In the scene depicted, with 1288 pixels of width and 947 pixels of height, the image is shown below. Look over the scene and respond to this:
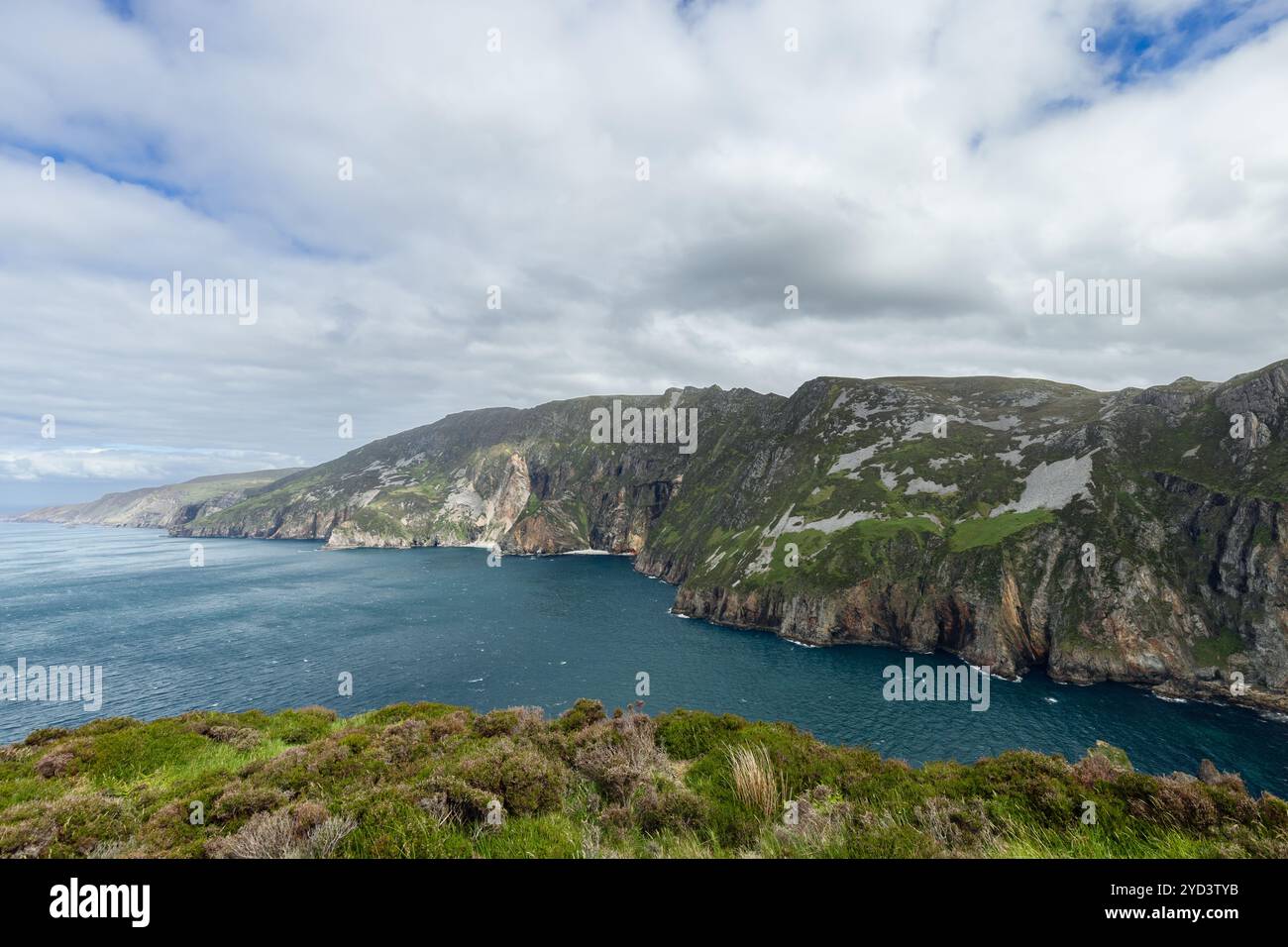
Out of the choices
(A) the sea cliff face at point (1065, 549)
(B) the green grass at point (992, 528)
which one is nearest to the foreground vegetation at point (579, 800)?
(A) the sea cliff face at point (1065, 549)

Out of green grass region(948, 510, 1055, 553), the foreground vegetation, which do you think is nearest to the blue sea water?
green grass region(948, 510, 1055, 553)

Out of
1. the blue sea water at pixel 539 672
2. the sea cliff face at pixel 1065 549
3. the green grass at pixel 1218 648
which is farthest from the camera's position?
the sea cliff face at pixel 1065 549

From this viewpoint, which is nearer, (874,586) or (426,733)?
(426,733)

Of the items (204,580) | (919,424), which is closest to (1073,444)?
(919,424)

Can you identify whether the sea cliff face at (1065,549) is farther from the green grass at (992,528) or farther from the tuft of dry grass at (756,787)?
the tuft of dry grass at (756,787)

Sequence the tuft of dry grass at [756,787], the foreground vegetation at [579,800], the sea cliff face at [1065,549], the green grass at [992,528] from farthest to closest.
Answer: the green grass at [992,528]
the sea cliff face at [1065,549]
the tuft of dry grass at [756,787]
the foreground vegetation at [579,800]

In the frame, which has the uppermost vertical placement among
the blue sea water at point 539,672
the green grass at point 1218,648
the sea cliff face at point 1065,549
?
the sea cliff face at point 1065,549
